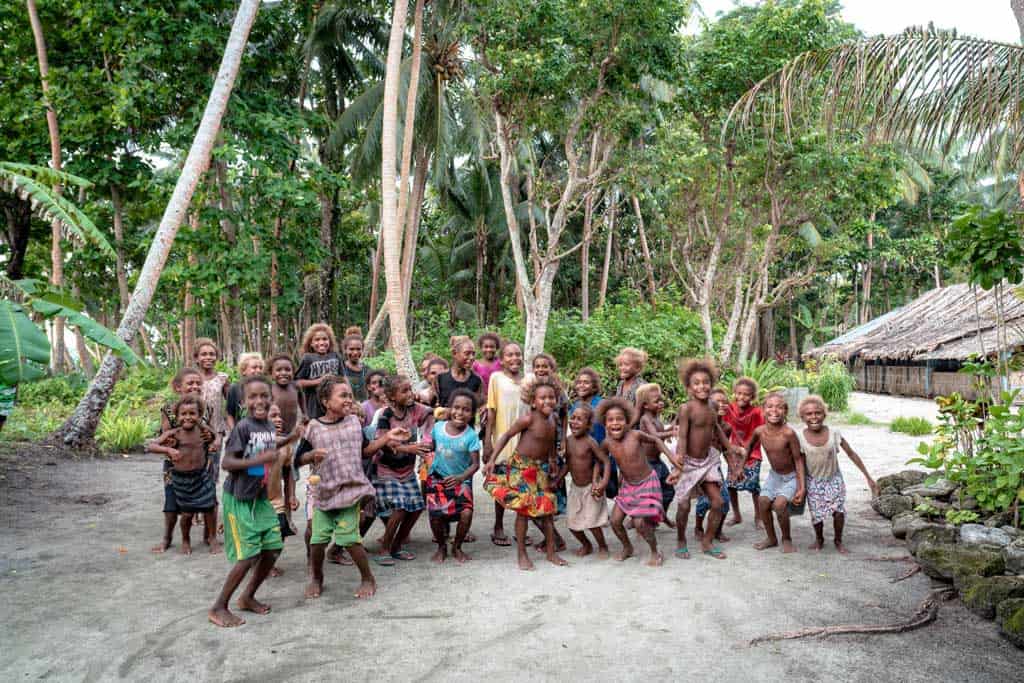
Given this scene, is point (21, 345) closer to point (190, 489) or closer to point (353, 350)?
point (190, 489)

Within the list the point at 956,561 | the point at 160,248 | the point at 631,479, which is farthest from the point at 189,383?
the point at 956,561

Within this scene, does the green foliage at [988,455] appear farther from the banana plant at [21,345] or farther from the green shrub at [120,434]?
the green shrub at [120,434]

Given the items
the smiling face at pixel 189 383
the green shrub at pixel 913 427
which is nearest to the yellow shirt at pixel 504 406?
the smiling face at pixel 189 383

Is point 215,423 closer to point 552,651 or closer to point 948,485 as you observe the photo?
point 552,651

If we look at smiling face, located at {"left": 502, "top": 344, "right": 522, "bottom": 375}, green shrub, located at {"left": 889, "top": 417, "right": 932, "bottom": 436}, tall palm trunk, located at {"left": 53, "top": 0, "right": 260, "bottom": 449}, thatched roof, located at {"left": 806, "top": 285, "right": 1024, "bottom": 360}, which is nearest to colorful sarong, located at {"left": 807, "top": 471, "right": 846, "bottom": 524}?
smiling face, located at {"left": 502, "top": 344, "right": 522, "bottom": 375}

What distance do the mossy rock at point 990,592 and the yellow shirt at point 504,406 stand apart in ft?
10.3

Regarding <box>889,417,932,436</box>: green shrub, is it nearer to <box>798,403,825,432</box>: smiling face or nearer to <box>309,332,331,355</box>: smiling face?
<box>798,403,825,432</box>: smiling face

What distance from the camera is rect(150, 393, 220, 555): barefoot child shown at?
551 centimetres

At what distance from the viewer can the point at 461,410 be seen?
5.36 m

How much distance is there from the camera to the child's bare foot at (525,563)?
5.23m

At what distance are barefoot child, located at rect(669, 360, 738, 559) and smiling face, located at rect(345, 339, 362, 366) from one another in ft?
8.85

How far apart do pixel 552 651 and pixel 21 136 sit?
1444 centimetres

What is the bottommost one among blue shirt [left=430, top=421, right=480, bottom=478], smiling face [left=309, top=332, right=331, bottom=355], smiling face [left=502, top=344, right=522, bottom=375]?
blue shirt [left=430, top=421, right=480, bottom=478]

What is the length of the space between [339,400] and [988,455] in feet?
14.9
